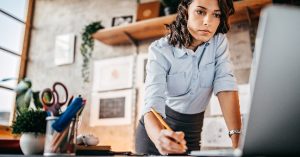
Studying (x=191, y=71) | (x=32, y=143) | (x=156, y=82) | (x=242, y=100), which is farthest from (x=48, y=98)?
(x=242, y=100)

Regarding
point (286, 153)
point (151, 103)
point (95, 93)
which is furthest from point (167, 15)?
point (286, 153)

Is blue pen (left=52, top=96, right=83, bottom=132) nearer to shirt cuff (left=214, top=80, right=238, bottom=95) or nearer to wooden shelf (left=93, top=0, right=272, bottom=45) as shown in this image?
shirt cuff (left=214, top=80, right=238, bottom=95)

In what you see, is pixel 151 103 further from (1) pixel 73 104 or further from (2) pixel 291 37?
(2) pixel 291 37

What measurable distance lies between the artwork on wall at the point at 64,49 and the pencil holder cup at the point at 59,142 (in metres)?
3.42

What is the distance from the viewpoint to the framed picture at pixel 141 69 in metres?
3.61

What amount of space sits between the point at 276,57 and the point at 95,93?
11.3 ft

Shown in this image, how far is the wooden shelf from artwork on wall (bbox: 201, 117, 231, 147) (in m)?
0.98

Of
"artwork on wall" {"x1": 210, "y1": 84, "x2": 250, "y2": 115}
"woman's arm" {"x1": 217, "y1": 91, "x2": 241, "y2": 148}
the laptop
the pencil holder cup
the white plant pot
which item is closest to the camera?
the laptop

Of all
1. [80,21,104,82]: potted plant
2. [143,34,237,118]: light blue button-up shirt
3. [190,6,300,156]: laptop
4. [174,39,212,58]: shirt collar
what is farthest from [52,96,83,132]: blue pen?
[80,21,104,82]: potted plant

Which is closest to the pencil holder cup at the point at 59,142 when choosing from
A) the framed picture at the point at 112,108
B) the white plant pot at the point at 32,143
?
the white plant pot at the point at 32,143

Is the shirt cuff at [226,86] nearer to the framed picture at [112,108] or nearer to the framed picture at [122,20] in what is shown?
the framed picture at [112,108]

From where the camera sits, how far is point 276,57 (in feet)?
1.70

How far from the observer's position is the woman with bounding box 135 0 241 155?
130cm

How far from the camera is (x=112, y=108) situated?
371 centimetres
